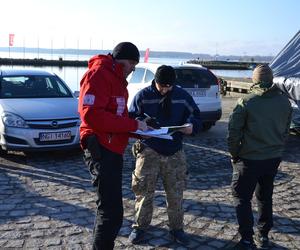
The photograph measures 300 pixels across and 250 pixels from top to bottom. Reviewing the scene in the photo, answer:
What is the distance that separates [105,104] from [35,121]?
5015 mm

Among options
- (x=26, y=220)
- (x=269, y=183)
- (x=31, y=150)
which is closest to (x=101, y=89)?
(x=269, y=183)

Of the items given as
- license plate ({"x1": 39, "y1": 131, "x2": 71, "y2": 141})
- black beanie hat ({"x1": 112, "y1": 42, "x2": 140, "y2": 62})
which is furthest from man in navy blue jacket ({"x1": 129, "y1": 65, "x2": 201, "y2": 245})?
license plate ({"x1": 39, "y1": 131, "x2": 71, "y2": 141})

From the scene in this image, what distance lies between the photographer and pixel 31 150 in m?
7.91

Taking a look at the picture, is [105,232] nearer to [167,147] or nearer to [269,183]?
[167,147]

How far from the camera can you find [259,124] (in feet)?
13.5

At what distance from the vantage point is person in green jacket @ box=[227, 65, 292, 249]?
4.11 m

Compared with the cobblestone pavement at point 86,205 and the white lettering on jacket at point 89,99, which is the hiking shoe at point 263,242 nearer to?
the cobblestone pavement at point 86,205

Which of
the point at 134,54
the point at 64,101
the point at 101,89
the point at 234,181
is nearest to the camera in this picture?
the point at 101,89

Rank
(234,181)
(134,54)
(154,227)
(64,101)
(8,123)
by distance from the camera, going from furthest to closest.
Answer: (64,101) < (8,123) < (154,227) < (234,181) < (134,54)

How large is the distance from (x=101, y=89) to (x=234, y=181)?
72.5 inches

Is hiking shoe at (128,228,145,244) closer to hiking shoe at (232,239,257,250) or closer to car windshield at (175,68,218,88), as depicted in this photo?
hiking shoe at (232,239,257,250)

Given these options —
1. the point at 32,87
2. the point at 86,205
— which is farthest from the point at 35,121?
the point at 86,205

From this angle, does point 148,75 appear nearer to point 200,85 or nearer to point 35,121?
point 200,85

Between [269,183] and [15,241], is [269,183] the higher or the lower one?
the higher one
